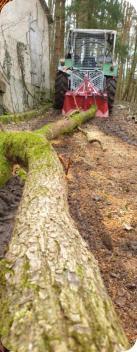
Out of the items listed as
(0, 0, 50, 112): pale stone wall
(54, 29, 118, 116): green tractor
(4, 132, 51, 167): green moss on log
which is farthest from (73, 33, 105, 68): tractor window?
(4, 132, 51, 167): green moss on log

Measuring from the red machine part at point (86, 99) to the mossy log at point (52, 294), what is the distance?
533 cm

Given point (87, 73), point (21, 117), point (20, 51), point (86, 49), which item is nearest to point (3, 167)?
point (21, 117)

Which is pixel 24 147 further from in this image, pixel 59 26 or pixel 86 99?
pixel 59 26

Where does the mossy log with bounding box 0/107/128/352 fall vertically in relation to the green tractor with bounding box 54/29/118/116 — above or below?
below

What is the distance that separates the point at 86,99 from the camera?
6480mm

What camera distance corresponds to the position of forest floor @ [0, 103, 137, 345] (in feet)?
4.86

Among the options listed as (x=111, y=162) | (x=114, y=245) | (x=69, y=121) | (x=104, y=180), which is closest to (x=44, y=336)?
(x=114, y=245)

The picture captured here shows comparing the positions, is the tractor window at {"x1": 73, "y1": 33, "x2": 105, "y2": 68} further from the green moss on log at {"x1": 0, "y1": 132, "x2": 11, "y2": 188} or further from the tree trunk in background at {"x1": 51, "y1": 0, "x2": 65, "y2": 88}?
the green moss on log at {"x1": 0, "y1": 132, "x2": 11, "y2": 188}

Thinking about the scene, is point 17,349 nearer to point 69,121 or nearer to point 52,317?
point 52,317

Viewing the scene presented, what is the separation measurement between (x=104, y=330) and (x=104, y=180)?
7.57ft

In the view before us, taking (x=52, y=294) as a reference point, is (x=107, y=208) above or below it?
below

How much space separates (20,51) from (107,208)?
23.3 ft

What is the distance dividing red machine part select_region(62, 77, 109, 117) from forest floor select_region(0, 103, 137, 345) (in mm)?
2261

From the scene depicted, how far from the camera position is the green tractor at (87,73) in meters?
6.42
